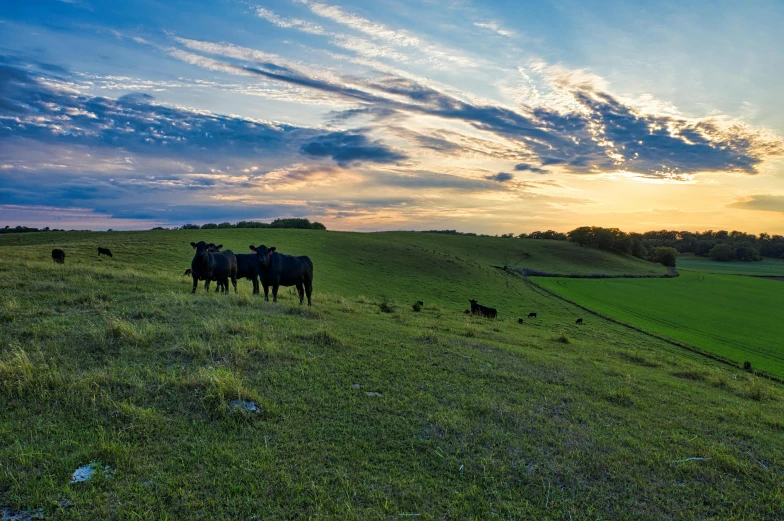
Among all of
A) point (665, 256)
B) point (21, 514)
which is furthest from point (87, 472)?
point (665, 256)

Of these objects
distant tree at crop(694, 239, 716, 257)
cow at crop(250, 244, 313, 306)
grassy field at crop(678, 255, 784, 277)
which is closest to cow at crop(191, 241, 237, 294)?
cow at crop(250, 244, 313, 306)

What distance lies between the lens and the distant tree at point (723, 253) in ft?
423

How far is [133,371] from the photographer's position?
6977 mm

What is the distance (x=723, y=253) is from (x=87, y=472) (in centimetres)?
16801

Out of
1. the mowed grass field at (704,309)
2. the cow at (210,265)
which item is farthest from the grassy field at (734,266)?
the cow at (210,265)

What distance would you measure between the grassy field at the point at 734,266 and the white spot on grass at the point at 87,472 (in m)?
124

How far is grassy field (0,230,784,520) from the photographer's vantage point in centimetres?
454

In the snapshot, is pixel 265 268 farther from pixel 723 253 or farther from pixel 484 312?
pixel 723 253

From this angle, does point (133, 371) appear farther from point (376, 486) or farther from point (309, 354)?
point (376, 486)

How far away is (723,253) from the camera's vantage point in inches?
5103

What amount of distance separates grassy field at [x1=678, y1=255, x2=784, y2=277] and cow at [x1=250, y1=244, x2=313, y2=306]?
11484 centimetres

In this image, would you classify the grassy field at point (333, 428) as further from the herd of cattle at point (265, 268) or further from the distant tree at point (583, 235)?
the distant tree at point (583, 235)

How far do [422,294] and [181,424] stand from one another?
34851 mm

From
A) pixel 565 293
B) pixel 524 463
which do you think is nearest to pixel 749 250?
pixel 565 293
